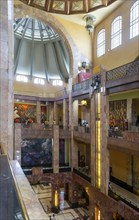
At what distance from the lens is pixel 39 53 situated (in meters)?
22.8

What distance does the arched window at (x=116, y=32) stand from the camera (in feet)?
48.7

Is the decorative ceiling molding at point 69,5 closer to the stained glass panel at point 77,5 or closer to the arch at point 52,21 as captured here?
the stained glass panel at point 77,5

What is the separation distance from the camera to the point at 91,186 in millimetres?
13539

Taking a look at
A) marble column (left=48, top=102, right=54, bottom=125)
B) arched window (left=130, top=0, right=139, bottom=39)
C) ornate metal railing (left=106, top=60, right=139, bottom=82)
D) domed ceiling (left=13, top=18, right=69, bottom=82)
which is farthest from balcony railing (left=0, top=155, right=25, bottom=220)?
marble column (left=48, top=102, right=54, bottom=125)

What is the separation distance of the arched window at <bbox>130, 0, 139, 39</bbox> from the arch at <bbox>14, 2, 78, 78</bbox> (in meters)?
5.35

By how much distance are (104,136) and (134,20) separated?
26.0 ft

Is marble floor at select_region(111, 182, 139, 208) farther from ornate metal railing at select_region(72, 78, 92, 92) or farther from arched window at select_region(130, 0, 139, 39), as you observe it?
arched window at select_region(130, 0, 139, 39)

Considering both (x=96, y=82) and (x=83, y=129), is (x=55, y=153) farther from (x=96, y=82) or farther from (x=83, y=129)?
(x=96, y=82)

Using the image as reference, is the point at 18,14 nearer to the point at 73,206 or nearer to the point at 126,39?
the point at 126,39

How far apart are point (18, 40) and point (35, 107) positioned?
291 inches

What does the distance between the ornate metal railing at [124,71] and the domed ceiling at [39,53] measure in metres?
10.7

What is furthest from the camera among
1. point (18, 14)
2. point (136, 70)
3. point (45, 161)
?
point (45, 161)

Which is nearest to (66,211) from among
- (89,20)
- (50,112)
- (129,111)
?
(129,111)

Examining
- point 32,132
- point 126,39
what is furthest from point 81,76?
point 32,132
